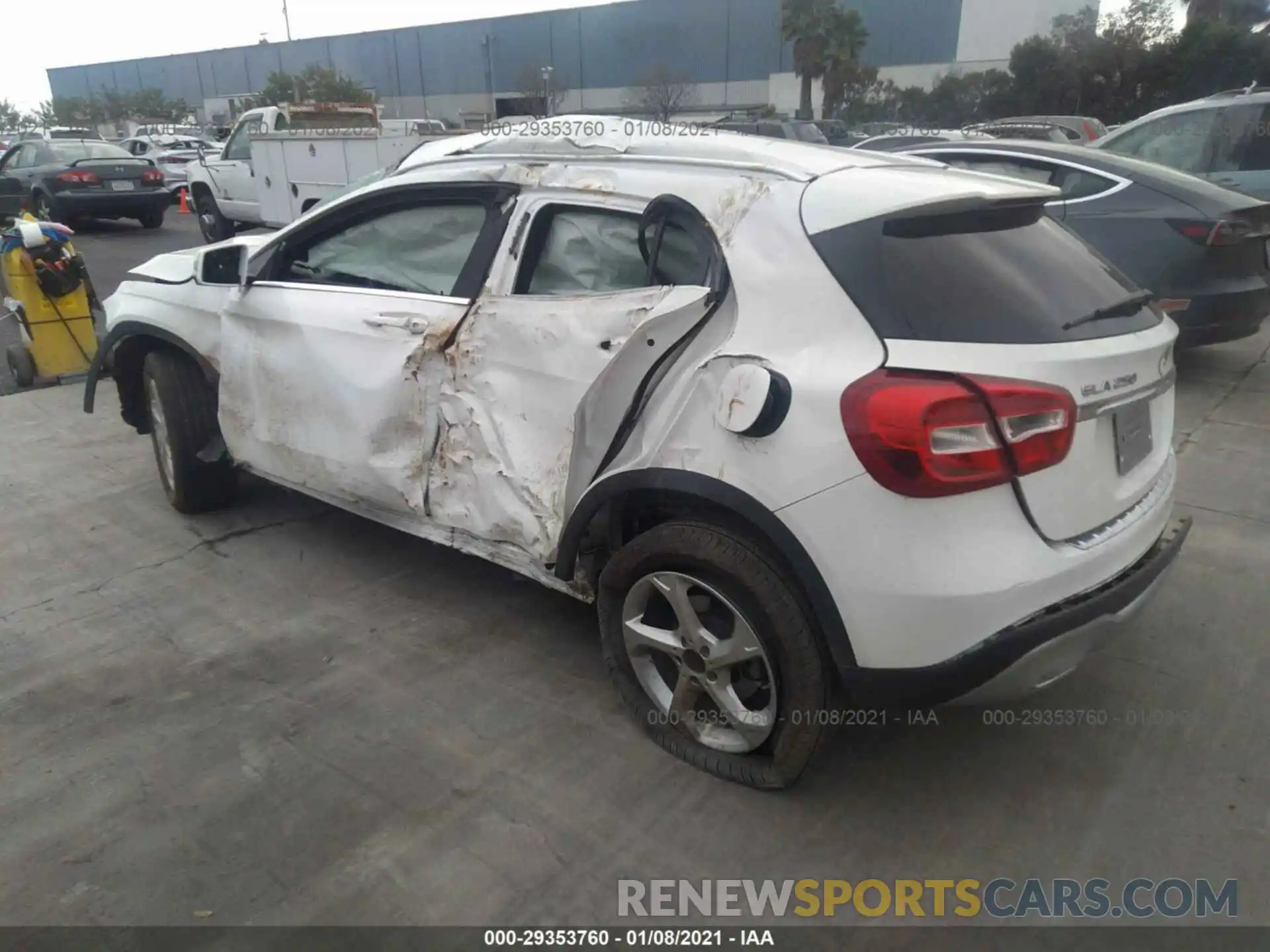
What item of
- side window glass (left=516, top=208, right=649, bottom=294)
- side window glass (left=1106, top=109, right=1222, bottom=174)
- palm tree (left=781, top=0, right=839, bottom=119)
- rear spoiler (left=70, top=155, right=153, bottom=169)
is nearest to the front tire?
side window glass (left=516, top=208, right=649, bottom=294)

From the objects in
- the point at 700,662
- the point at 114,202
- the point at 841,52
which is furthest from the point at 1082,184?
the point at 841,52

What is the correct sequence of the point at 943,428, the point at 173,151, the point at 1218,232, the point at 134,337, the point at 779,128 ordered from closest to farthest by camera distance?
Answer: the point at 943,428 → the point at 134,337 → the point at 1218,232 → the point at 779,128 → the point at 173,151

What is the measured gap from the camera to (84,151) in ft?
54.7

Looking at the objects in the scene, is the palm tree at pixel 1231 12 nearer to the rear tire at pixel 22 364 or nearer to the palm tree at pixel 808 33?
the palm tree at pixel 808 33

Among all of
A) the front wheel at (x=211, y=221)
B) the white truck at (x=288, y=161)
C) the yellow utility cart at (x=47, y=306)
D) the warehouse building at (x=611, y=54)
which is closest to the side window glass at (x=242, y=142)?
the white truck at (x=288, y=161)

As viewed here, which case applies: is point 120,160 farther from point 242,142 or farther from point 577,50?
point 577,50

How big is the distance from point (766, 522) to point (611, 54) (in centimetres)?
7697

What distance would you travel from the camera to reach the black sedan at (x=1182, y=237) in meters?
6.03

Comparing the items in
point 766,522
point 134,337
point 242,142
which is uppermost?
point 242,142

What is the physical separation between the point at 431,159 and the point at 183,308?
159 centimetres

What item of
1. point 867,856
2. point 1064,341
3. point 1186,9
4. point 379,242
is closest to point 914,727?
point 867,856

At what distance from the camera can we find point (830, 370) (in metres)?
2.35

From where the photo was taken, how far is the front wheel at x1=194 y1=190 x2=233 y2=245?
54.4 ft
